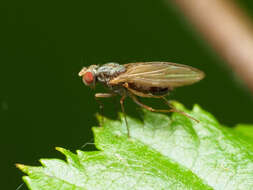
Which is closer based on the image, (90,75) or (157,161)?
(157,161)

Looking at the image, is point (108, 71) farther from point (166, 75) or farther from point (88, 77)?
point (166, 75)

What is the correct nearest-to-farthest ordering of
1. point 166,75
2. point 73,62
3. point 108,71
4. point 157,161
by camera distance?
point 157,161 < point 166,75 < point 108,71 < point 73,62

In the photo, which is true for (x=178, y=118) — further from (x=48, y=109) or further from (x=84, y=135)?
(x=48, y=109)

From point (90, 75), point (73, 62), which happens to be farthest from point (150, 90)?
point (73, 62)

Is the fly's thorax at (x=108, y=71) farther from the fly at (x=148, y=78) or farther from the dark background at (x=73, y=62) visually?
the dark background at (x=73, y=62)

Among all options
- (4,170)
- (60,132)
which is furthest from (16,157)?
(60,132)

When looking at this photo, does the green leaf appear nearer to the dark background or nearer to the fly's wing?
the fly's wing
